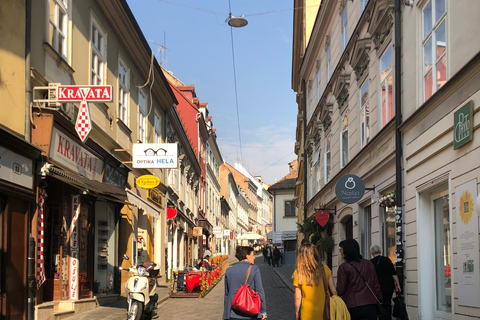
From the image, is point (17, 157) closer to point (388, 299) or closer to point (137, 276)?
point (137, 276)

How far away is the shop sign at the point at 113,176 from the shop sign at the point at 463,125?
9.40 m

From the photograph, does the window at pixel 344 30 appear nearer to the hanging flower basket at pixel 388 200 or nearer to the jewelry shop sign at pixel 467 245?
the hanging flower basket at pixel 388 200

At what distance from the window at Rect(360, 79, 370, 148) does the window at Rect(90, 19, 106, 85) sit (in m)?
6.78

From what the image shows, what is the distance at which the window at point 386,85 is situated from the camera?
13383 millimetres

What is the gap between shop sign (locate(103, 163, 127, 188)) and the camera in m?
15.9

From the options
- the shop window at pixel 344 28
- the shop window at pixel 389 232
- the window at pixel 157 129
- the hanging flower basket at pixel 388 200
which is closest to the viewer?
the hanging flower basket at pixel 388 200

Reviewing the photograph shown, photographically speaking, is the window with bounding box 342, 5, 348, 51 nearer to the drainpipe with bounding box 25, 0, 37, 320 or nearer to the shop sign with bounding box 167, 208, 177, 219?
the shop sign with bounding box 167, 208, 177, 219

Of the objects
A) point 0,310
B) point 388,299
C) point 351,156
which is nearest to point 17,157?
point 0,310

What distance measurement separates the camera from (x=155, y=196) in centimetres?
2355

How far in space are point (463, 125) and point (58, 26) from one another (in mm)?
8224

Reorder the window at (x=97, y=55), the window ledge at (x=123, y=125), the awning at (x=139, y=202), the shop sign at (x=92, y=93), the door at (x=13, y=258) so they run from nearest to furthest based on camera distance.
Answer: the door at (x=13, y=258), the shop sign at (x=92, y=93), the window at (x=97, y=55), the awning at (x=139, y=202), the window ledge at (x=123, y=125)

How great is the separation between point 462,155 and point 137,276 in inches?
274

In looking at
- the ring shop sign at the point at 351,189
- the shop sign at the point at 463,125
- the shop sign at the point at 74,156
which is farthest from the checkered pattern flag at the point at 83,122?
the shop sign at the point at 463,125

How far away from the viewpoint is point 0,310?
31.3ft
